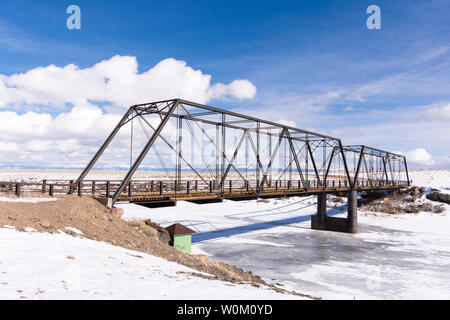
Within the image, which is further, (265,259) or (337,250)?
(337,250)

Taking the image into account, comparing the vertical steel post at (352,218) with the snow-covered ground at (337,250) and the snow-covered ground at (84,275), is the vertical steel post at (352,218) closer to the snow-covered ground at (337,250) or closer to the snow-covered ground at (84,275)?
the snow-covered ground at (337,250)

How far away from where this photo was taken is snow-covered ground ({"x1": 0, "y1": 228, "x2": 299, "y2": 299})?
7602 mm

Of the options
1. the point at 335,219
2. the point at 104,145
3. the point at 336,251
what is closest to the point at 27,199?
the point at 104,145

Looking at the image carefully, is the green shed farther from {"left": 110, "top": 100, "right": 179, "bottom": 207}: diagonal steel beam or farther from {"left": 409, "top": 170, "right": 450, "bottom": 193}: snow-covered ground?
{"left": 409, "top": 170, "right": 450, "bottom": 193}: snow-covered ground

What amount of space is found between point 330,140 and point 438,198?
83.3 feet

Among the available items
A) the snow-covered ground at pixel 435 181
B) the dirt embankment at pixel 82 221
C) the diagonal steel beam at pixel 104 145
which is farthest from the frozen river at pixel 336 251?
the snow-covered ground at pixel 435 181

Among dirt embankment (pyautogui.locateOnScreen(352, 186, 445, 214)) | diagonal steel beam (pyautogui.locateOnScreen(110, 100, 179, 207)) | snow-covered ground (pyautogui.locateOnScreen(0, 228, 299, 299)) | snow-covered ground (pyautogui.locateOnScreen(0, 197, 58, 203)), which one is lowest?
dirt embankment (pyautogui.locateOnScreen(352, 186, 445, 214))

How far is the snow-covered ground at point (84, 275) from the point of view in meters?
7.60

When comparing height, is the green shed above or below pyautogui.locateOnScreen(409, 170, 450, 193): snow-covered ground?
below

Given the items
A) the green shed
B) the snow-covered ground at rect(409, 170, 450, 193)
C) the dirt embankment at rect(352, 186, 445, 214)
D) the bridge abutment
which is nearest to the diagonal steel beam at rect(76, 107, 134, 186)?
the green shed

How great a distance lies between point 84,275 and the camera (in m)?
8.89

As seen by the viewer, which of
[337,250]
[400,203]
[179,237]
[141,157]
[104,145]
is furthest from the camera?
[400,203]

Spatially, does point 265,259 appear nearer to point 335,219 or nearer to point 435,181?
point 335,219
